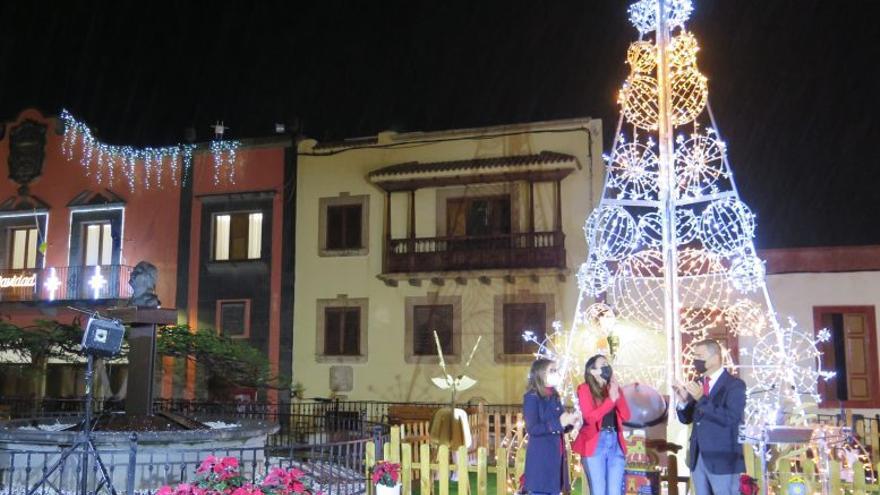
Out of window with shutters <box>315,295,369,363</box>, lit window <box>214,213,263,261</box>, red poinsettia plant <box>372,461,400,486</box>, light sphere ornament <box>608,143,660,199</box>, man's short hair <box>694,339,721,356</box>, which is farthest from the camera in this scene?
lit window <box>214,213,263,261</box>

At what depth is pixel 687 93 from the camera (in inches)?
387

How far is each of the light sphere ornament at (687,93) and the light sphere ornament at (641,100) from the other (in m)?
0.25

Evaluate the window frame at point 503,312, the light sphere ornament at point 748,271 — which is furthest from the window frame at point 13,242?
the light sphere ornament at point 748,271

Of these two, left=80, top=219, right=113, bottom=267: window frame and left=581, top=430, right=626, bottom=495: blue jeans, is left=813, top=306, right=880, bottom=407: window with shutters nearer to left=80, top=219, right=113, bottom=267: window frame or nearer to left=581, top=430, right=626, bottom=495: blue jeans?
left=581, top=430, right=626, bottom=495: blue jeans

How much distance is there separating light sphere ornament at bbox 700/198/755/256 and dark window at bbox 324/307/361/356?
44.4 ft

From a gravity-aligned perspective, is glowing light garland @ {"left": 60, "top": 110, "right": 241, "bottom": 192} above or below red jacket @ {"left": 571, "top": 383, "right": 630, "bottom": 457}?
above

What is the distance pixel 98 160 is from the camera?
25.3 metres

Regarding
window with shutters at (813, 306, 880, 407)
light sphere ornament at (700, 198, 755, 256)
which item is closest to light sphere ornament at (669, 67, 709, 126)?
light sphere ornament at (700, 198, 755, 256)

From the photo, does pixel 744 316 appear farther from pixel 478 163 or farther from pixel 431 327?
pixel 431 327

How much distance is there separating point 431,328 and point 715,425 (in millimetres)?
15612

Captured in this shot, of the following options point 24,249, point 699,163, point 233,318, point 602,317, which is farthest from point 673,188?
point 24,249

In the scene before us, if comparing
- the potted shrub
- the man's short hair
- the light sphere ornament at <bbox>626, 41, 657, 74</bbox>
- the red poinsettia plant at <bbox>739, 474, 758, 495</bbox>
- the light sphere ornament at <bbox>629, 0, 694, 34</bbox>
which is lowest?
the potted shrub

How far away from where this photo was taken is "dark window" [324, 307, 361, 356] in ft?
73.5

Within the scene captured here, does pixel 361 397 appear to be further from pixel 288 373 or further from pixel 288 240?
pixel 288 240
